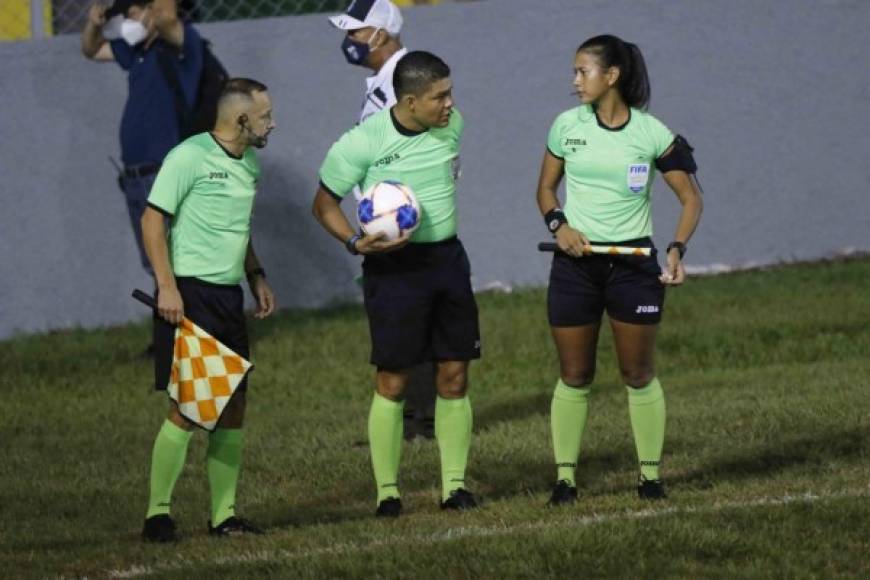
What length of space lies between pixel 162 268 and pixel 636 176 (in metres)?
1.86

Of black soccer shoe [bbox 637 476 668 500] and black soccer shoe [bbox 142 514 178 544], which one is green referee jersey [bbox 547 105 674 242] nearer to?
black soccer shoe [bbox 637 476 668 500]

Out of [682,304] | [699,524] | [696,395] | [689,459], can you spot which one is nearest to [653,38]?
[682,304]

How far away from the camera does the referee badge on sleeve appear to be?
8.59 m

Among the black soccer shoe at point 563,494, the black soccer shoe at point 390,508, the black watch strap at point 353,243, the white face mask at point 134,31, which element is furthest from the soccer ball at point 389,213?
the white face mask at point 134,31

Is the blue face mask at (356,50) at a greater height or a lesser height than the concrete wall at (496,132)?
greater

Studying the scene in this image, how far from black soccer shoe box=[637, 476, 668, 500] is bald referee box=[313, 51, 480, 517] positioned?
0.67m

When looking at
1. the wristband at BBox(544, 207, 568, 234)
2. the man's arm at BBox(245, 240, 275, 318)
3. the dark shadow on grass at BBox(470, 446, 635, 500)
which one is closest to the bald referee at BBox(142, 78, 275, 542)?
the man's arm at BBox(245, 240, 275, 318)

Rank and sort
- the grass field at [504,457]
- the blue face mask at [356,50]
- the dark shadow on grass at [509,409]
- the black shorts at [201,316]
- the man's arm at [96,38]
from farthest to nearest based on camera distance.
A: the man's arm at [96,38]
the dark shadow on grass at [509,409]
the blue face mask at [356,50]
the black shorts at [201,316]
the grass field at [504,457]

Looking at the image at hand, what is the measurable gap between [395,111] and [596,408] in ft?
10.4

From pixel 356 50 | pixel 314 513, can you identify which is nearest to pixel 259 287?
pixel 314 513

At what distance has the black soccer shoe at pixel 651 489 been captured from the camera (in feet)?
28.7

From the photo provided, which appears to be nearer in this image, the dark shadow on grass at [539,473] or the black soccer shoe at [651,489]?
the black soccer shoe at [651,489]

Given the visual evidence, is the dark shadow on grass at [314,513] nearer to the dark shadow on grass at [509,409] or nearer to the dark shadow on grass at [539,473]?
the dark shadow on grass at [539,473]

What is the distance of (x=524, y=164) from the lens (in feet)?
47.9
